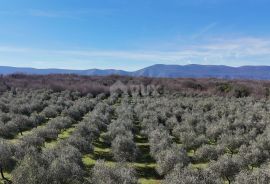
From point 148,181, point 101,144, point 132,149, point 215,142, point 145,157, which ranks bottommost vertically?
point 148,181

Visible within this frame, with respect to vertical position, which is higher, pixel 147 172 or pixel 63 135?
pixel 63 135

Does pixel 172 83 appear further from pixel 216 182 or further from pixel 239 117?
pixel 216 182

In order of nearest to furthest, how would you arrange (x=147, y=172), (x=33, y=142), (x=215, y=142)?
(x=147, y=172), (x=33, y=142), (x=215, y=142)

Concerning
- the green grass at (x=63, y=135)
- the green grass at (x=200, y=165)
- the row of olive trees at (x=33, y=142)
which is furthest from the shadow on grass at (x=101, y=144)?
the green grass at (x=200, y=165)

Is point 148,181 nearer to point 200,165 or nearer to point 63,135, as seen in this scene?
point 200,165

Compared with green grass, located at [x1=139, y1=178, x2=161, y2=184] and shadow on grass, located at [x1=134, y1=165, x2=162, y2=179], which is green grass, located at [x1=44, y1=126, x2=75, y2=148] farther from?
green grass, located at [x1=139, y1=178, x2=161, y2=184]

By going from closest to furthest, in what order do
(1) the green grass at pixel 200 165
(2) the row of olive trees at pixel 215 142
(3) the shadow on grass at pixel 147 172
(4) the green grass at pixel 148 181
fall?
(2) the row of olive trees at pixel 215 142, (4) the green grass at pixel 148 181, (3) the shadow on grass at pixel 147 172, (1) the green grass at pixel 200 165

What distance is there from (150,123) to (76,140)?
591 inches

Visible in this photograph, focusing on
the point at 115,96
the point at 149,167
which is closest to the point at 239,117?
the point at 149,167

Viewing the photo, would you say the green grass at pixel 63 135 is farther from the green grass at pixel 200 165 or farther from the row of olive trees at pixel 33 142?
the green grass at pixel 200 165

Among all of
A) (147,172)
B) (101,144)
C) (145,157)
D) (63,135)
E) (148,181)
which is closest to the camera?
(148,181)

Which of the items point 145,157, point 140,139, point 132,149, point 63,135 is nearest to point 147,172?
point 132,149

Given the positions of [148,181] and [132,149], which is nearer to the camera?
[148,181]

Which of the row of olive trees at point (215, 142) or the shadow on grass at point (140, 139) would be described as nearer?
the row of olive trees at point (215, 142)
